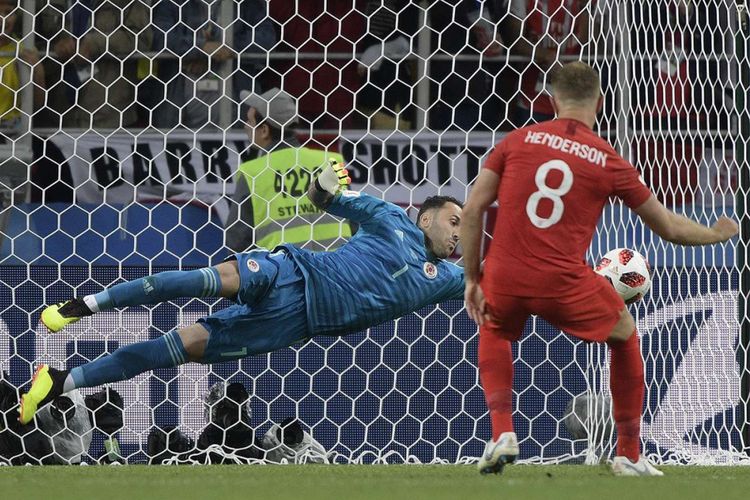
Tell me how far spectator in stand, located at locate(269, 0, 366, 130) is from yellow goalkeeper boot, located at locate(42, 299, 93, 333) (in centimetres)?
256

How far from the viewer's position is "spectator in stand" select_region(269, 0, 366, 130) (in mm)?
7684

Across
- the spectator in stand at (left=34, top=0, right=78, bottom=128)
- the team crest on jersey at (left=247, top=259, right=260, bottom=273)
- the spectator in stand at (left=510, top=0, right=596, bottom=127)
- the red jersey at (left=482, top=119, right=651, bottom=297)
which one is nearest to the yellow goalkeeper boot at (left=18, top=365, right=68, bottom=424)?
the team crest on jersey at (left=247, top=259, right=260, bottom=273)

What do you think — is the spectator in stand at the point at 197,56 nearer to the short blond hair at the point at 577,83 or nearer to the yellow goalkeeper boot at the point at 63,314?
the yellow goalkeeper boot at the point at 63,314

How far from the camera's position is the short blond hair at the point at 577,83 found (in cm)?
450

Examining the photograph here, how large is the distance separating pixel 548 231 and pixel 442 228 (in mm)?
1447

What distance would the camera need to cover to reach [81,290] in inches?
253

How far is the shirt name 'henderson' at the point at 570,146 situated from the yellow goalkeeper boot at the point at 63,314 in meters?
1.92

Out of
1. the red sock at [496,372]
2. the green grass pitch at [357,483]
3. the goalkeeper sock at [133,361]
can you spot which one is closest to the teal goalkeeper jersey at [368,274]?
the goalkeeper sock at [133,361]

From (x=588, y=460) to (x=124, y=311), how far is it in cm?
226

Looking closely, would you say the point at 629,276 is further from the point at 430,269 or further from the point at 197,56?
the point at 197,56

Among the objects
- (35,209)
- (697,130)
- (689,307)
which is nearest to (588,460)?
(689,307)

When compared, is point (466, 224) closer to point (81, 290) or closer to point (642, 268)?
point (642, 268)

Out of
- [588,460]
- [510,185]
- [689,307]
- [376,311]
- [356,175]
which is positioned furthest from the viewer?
[356,175]

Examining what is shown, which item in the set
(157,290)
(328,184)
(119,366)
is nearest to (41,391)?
(119,366)
